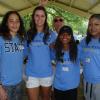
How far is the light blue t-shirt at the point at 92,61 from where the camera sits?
12.2 feet

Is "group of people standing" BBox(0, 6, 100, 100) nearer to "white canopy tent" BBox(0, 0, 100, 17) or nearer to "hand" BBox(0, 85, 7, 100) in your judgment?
"hand" BBox(0, 85, 7, 100)

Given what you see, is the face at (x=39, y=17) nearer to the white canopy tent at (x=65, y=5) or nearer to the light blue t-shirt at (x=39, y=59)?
the light blue t-shirt at (x=39, y=59)

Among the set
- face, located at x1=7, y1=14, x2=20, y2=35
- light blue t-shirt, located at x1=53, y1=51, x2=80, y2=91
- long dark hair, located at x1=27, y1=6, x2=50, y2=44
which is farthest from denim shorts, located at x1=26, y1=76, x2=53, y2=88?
face, located at x1=7, y1=14, x2=20, y2=35

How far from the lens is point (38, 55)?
157 inches

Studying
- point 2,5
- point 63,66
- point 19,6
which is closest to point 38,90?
point 63,66

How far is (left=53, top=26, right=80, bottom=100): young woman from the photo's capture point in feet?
13.1

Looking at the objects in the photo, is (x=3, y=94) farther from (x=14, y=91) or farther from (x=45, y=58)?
(x=45, y=58)

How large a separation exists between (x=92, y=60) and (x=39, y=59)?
754 mm

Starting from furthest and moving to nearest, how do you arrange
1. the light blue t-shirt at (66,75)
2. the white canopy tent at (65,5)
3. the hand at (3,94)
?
1. the white canopy tent at (65,5)
2. the light blue t-shirt at (66,75)
3. the hand at (3,94)

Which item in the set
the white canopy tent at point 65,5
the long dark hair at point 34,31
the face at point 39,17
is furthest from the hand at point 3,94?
the white canopy tent at point 65,5

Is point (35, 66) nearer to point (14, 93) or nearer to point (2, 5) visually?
point (14, 93)

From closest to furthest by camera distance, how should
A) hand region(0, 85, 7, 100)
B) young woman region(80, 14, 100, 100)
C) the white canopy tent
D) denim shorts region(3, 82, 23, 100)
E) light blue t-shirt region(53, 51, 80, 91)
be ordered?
hand region(0, 85, 7, 100) < denim shorts region(3, 82, 23, 100) < young woman region(80, 14, 100, 100) < light blue t-shirt region(53, 51, 80, 91) < the white canopy tent

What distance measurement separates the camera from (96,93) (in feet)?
12.1

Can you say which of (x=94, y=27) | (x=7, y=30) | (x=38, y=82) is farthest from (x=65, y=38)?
(x=7, y=30)
